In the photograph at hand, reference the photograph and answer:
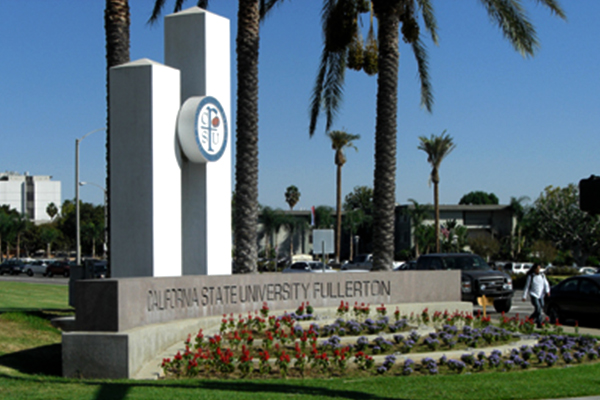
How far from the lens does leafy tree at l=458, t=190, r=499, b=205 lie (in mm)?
131375

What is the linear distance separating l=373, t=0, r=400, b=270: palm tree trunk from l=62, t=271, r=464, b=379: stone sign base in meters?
1.91

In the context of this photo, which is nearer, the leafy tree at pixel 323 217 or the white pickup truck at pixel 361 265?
the white pickup truck at pixel 361 265

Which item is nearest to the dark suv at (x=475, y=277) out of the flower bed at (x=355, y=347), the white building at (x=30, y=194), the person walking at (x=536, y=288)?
the person walking at (x=536, y=288)

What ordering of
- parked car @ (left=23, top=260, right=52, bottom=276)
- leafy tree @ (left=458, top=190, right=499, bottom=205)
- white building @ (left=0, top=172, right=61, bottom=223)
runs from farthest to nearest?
white building @ (left=0, top=172, right=61, bottom=223) < leafy tree @ (left=458, top=190, right=499, bottom=205) < parked car @ (left=23, top=260, right=52, bottom=276)

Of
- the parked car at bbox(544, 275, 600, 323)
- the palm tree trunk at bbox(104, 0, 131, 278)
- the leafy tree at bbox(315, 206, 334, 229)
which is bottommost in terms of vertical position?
the parked car at bbox(544, 275, 600, 323)

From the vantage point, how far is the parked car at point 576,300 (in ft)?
Answer: 66.1

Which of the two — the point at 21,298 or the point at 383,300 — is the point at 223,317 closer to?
the point at 383,300

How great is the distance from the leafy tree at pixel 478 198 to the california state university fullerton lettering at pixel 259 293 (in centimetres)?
11831

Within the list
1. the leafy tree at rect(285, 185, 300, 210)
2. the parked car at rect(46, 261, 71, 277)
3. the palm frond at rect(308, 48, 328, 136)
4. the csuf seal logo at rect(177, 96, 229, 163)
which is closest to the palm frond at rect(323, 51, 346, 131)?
the palm frond at rect(308, 48, 328, 136)

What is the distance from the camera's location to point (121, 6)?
1700 centimetres

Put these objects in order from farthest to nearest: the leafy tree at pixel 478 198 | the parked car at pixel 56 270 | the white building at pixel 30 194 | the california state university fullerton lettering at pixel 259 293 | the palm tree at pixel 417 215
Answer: the white building at pixel 30 194, the leafy tree at pixel 478 198, the palm tree at pixel 417 215, the parked car at pixel 56 270, the california state university fullerton lettering at pixel 259 293

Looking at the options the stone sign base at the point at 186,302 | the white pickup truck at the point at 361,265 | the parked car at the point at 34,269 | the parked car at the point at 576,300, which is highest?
the stone sign base at the point at 186,302

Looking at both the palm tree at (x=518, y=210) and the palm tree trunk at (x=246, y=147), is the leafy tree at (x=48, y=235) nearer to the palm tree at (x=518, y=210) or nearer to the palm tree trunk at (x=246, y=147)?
the palm tree at (x=518, y=210)

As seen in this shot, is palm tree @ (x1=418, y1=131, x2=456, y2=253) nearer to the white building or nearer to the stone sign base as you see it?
the stone sign base
